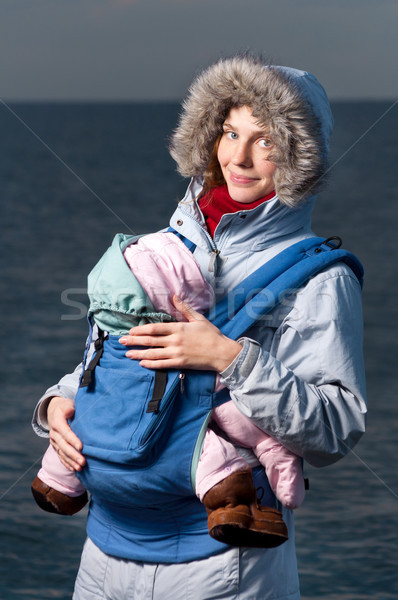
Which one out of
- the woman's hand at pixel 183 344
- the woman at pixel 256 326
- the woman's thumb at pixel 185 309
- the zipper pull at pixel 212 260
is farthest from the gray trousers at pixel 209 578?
the zipper pull at pixel 212 260

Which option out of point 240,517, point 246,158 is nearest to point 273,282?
point 246,158

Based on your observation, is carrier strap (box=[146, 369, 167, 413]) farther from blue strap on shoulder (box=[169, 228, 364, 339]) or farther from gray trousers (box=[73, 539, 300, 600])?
gray trousers (box=[73, 539, 300, 600])

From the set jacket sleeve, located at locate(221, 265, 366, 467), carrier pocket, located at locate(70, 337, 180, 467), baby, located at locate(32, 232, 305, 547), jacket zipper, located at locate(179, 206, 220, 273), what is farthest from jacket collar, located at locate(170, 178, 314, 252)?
carrier pocket, located at locate(70, 337, 180, 467)

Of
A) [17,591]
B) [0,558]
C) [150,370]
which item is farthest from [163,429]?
[0,558]

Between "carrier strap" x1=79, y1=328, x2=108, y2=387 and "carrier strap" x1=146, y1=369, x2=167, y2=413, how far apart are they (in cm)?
23

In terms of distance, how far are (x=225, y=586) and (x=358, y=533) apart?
659 centimetres

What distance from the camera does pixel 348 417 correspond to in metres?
2.58

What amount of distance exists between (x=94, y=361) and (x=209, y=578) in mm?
721

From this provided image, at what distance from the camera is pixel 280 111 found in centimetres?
271

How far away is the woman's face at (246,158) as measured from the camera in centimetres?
278

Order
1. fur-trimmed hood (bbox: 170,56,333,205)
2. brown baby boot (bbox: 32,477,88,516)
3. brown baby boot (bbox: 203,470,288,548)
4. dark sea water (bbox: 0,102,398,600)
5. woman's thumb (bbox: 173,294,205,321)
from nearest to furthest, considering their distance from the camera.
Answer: brown baby boot (bbox: 203,470,288,548)
woman's thumb (bbox: 173,294,205,321)
fur-trimmed hood (bbox: 170,56,333,205)
brown baby boot (bbox: 32,477,88,516)
dark sea water (bbox: 0,102,398,600)

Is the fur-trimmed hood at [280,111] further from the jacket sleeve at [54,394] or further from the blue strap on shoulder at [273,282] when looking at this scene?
the jacket sleeve at [54,394]

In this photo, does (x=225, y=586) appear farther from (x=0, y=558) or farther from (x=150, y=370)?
(x=0, y=558)

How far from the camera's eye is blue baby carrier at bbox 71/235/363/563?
2527 mm
